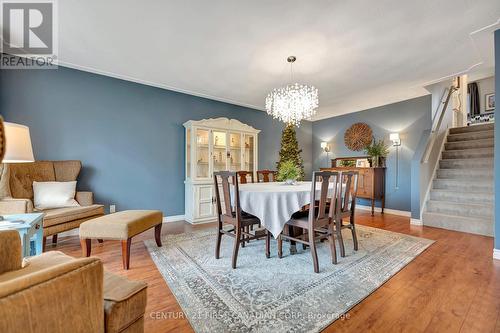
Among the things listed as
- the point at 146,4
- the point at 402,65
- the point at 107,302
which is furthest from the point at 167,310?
the point at 402,65

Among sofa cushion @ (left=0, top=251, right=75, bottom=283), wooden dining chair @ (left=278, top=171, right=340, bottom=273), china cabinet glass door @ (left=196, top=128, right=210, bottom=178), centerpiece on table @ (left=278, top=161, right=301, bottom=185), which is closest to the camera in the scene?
sofa cushion @ (left=0, top=251, right=75, bottom=283)

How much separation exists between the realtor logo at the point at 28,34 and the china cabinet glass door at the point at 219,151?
2.51m

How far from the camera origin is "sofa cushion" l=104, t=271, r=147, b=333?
86 centimetres

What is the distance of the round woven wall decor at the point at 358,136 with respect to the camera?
5.19m

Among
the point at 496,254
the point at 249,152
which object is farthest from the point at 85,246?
the point at 496,254

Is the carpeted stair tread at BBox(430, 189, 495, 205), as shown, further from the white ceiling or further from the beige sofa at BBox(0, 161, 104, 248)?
the beige sofa at BBox(0, 161, 104, 248)

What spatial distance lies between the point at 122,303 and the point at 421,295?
2.03m

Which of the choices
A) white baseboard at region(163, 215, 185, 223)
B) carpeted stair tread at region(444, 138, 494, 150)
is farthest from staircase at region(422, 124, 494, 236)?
white baseboard at region(163, 215, 185, 223)

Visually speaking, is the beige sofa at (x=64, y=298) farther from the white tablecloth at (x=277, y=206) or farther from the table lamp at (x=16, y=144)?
the white tablecloth at (x=277, y=206)

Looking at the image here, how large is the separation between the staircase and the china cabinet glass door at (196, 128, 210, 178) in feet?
12.7

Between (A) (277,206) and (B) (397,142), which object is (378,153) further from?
(A) (277,206)

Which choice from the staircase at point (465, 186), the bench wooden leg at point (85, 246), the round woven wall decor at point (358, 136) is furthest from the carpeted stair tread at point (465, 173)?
the bench wooden leg at point (85, 246)

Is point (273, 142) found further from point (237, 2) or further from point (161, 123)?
point (237, 2)

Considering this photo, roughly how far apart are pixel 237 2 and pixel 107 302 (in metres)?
2.30
